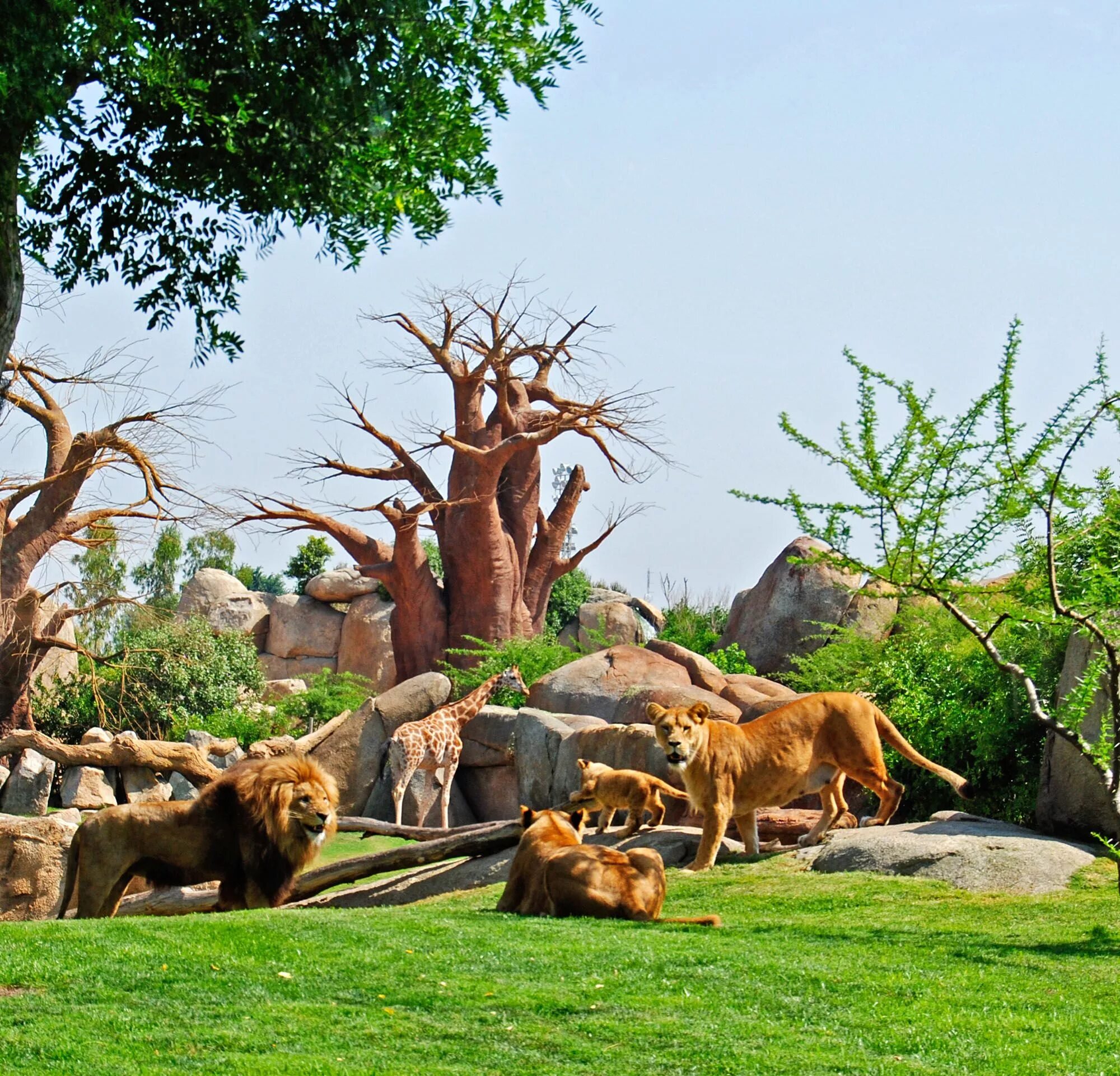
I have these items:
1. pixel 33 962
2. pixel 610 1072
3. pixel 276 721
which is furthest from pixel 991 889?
pixel 276 721

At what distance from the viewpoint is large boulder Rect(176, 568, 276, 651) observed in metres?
42.3

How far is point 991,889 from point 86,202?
8018 mm

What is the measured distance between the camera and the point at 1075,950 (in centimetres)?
801

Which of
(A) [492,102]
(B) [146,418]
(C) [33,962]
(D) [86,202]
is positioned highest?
(B) [146,418]

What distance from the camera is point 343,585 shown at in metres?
40.3

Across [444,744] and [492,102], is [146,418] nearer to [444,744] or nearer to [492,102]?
[444,744]

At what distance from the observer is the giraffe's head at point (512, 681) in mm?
21844

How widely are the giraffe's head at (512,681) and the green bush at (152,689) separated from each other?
6.08 metres

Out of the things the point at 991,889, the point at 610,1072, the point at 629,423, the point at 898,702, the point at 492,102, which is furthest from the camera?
the point at 629,423

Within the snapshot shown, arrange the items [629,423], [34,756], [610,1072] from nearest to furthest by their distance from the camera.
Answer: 1. [610,1072]
2. [34,756]
3. [629,423]

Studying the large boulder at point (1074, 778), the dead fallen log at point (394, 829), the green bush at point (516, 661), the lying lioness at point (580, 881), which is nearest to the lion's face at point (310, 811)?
the lying lioness at point (580, 881)

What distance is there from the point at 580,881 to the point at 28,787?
46.8 ft

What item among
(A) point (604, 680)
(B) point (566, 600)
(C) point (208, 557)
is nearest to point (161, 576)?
(C) point (208, 557)

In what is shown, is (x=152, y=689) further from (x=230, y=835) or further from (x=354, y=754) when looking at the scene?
(x=230, y=835)
